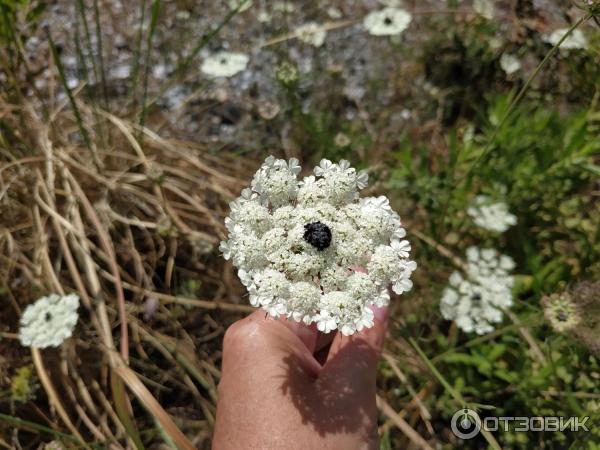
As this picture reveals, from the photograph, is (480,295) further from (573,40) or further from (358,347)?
(573,40)

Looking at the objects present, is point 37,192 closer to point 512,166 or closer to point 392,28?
point 392,28

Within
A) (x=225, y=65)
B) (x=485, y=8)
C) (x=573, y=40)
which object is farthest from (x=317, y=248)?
(x=485, y=8)

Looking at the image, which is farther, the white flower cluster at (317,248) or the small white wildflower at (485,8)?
the small white wildflower at (485,8)

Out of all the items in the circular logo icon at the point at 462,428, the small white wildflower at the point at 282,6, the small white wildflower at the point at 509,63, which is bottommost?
the circular logo icon at the point at 462,428

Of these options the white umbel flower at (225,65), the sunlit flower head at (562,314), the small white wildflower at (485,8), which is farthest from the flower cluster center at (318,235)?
the small white wildflower at (485,8)

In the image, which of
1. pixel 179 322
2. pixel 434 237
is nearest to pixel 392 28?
pixel 434 237

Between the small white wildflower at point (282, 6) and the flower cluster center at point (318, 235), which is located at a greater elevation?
the flower cluster center at point (318, 235)

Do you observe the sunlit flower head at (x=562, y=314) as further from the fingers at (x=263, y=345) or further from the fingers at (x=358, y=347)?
the fingers at (x=263, y=345)
